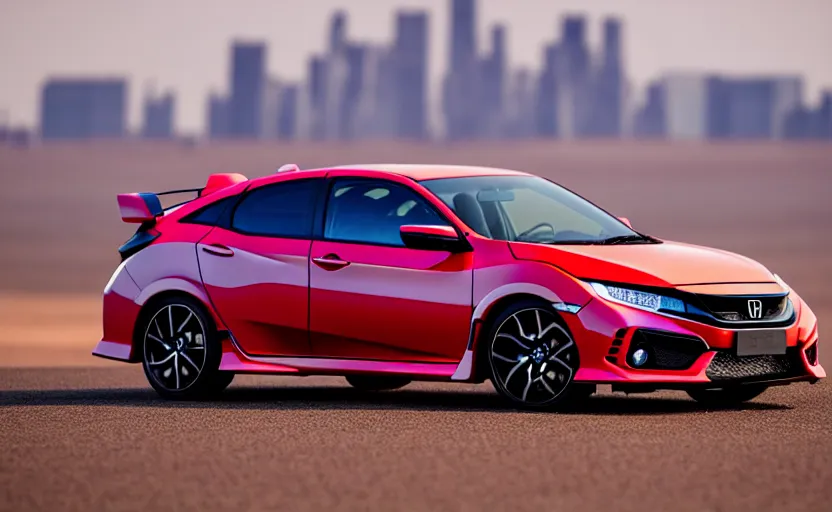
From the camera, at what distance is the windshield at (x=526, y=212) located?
37.6ft

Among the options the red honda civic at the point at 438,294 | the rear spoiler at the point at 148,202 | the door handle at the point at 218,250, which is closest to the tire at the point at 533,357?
the red honda civic at the point at 438,294

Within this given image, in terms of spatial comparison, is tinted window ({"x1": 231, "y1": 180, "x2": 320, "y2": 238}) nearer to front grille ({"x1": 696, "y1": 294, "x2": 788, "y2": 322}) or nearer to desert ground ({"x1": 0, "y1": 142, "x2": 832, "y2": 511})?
desert ground ({"x1": 0, "y1": 142, "x2": 832, "y2": 511})

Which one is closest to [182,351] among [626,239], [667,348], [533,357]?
[533,357]

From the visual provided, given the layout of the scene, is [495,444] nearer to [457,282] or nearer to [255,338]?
[457,282]

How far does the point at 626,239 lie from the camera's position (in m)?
11.8

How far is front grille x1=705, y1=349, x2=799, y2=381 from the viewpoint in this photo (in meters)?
10.6

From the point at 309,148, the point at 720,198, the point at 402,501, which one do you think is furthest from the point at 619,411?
the point at 309,148

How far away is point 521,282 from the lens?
10.8m

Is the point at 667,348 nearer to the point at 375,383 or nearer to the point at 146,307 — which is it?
the point at 375,383

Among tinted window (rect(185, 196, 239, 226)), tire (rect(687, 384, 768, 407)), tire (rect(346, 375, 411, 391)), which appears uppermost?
tinted window (rect(185, 196, 239, 226))

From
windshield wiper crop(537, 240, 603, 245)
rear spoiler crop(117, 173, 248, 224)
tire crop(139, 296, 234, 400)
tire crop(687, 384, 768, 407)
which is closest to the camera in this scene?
windshield wiper crop(537, 240, 603, 245)

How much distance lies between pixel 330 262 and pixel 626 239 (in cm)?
199

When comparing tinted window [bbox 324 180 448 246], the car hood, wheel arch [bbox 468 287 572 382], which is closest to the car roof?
tinted window [bbox 324 180 448 246]

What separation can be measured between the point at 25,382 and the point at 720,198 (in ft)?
195
